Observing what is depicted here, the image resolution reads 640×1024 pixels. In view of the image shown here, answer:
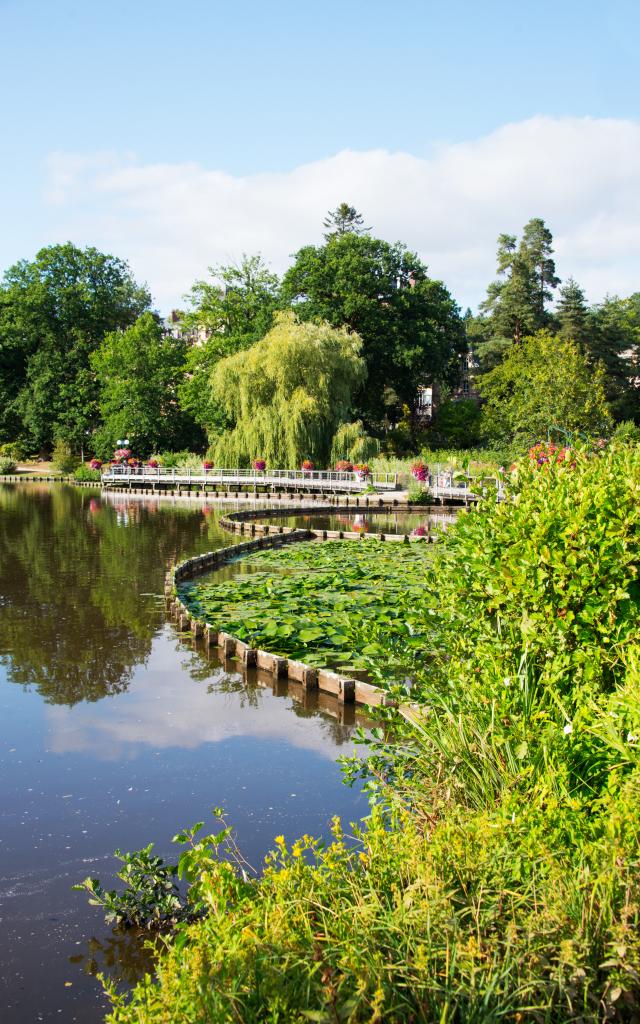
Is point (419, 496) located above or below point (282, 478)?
below

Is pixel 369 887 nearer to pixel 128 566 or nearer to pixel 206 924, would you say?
pixel 206 924

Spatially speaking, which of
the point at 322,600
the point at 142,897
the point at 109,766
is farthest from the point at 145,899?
the point at 322,600

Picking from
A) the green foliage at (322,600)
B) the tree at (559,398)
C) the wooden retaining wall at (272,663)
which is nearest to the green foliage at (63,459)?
the tree at (559,398)

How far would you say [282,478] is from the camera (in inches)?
1655

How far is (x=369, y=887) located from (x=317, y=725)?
17.7ft

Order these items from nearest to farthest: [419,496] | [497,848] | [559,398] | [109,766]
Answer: [497,848] → [109,766] → [419,496] → [559,398]

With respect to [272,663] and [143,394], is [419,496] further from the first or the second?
[143,394]

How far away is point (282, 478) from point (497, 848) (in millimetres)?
38500

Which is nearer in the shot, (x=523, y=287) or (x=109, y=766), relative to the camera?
(x=109, y=766)

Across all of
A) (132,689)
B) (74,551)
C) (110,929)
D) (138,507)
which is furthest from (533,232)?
(110,929)

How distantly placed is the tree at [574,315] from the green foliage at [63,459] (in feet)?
125

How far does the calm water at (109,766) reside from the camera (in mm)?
5152

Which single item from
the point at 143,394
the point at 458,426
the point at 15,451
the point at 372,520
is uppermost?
the point at 143,394

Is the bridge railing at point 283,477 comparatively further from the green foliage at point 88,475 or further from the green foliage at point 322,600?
the green foliage at point 322,600
